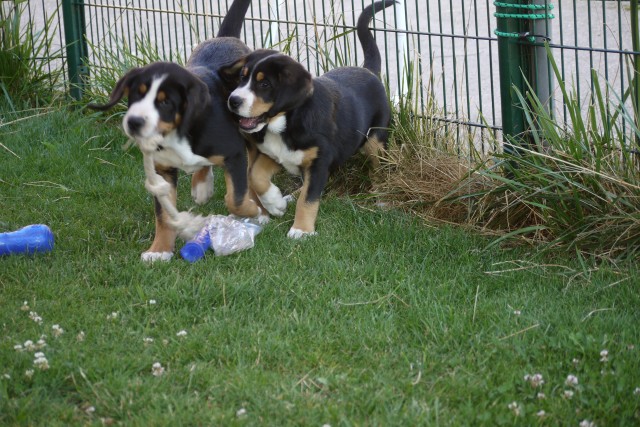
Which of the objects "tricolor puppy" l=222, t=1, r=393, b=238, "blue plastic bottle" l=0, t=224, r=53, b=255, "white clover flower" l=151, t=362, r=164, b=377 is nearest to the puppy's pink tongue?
"tricolor puppy" l=222, t=1, r=393, b=238

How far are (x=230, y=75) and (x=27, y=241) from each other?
115 centimetres

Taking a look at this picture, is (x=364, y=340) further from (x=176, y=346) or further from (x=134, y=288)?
(x=134, y=288)

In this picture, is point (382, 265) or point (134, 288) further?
point (382, 265)

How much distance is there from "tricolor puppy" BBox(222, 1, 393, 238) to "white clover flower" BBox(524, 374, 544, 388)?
1.62 metres

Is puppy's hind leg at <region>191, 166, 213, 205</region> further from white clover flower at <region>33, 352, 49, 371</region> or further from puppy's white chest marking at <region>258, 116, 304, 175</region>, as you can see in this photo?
white clover flower at <region>33, 352, 49, 371</region>

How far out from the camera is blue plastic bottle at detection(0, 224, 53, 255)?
388 cm

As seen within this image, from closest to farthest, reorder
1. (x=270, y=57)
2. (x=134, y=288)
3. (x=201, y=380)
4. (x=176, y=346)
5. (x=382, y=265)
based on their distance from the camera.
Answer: (x=201, y=380)
(x=176, y=346)
(x=134, y=288)
(x=382, y=265)
(x=270, y=57)

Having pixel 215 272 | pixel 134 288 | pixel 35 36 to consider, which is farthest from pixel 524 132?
pixel 35 36

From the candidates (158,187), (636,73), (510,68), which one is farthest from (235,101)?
(636,73)

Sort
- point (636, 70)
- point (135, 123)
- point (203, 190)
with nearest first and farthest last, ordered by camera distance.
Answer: point (135, 123), point (636, 70), point (203, 190)

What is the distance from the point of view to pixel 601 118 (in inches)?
156

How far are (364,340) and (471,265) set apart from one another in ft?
2.70

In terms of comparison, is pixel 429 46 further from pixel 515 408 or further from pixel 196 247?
pixel 515 408

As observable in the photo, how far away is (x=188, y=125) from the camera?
3.81m
